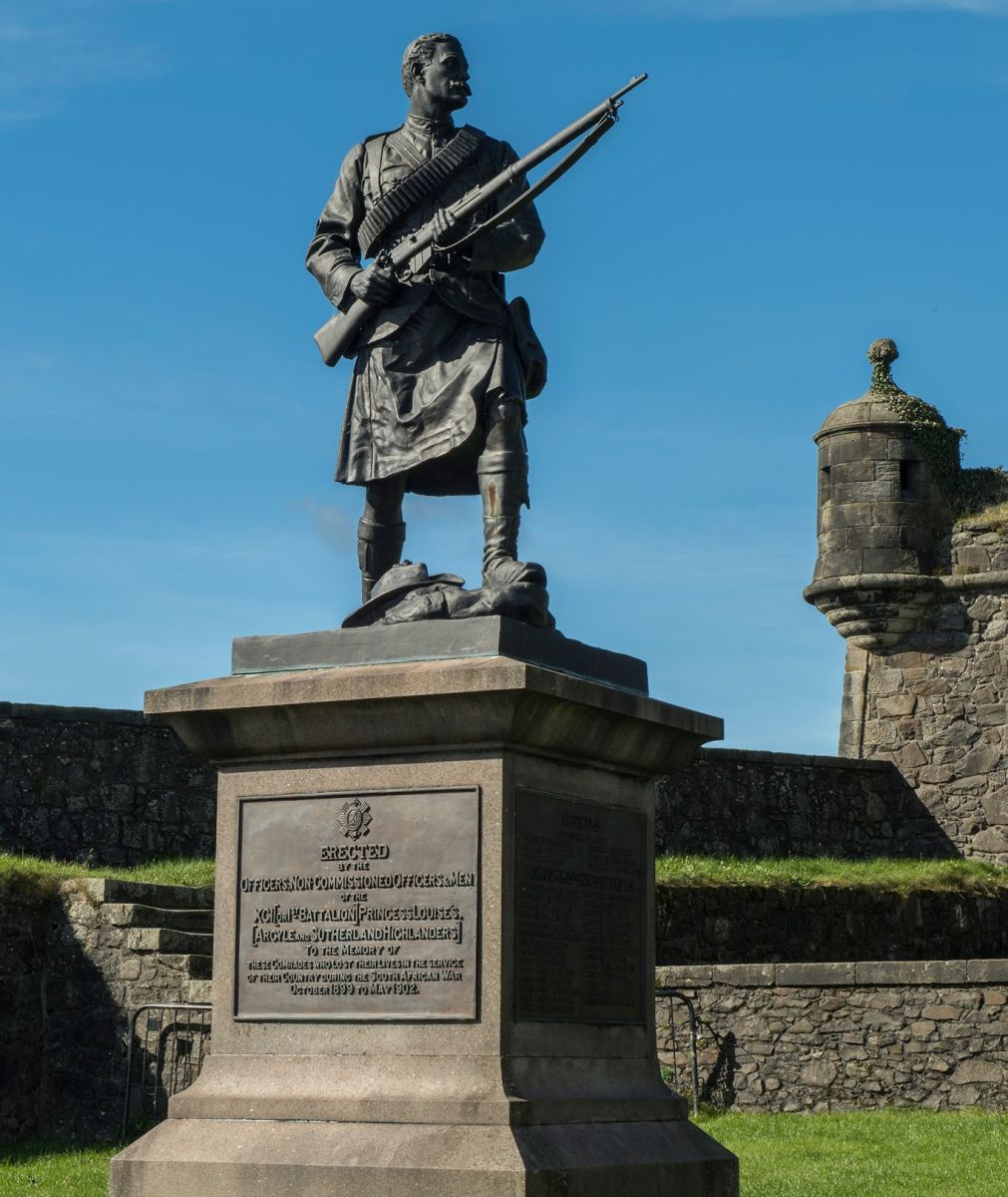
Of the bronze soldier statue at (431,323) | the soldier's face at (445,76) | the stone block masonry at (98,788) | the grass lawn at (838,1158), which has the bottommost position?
the grass lawn at (838,1158)

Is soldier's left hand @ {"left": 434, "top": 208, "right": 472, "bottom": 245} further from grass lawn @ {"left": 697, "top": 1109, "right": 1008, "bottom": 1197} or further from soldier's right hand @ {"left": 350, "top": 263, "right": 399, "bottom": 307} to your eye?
grass lawn @ {"left": 697, "top": 1109, "right": 1008, "bottom": 1197}

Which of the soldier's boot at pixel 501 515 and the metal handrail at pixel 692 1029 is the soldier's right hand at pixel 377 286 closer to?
the soldier's boot at pixel 501 515

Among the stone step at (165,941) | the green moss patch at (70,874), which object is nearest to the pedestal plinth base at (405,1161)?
the stone step at (165,941)

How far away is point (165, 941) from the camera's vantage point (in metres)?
15.6

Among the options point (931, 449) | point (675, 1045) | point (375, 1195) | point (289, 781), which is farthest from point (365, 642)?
point (931, 449)

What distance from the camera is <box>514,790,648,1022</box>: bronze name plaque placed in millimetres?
7668

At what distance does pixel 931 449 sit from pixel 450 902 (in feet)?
70.5

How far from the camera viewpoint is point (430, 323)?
8.73m

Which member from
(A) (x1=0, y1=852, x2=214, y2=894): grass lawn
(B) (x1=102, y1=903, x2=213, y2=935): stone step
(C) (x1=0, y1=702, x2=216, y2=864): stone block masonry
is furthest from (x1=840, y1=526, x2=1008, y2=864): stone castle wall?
(B) (x1=102, y1=903, x2=213, y2=935): stone step

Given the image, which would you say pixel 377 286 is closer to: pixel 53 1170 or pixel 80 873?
pixel 53 1170

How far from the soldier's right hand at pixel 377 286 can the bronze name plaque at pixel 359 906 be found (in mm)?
2085

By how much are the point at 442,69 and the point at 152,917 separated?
8.78 meters

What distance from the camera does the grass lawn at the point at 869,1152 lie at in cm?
1202

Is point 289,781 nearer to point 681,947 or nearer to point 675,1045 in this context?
point 675,1045
